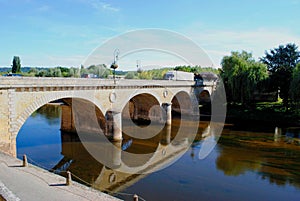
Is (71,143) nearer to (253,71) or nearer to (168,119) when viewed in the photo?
(168,119)

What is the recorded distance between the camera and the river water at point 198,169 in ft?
42.1

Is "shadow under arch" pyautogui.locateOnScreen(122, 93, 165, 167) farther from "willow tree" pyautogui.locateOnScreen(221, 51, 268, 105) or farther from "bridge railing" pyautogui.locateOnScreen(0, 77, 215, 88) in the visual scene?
"willow tree" pyautogui.locateOnScreen(221, 51, 268, 105)

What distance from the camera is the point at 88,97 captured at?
19500 mm

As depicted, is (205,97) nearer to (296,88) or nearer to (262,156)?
(296,88)

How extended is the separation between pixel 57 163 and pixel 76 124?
24.9ft

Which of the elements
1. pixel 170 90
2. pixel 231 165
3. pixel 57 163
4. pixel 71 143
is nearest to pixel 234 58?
pixel 170 90

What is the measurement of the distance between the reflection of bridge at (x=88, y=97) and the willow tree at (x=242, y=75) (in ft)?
17.7

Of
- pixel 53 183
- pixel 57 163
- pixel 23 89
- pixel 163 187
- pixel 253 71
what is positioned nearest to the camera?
pixel 53 183

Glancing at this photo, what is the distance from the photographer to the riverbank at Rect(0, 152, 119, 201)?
8.21 m

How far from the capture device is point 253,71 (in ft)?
118

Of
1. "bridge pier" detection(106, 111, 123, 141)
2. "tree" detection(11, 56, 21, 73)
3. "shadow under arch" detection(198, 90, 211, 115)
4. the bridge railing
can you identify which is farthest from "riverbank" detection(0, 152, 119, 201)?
"tree" detection(11, 56, 21, 73)

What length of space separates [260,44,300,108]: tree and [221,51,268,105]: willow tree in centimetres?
188

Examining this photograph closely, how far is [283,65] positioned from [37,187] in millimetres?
42542

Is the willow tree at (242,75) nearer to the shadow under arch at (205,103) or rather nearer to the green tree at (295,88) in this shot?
the shadow under arch at (205,103)
